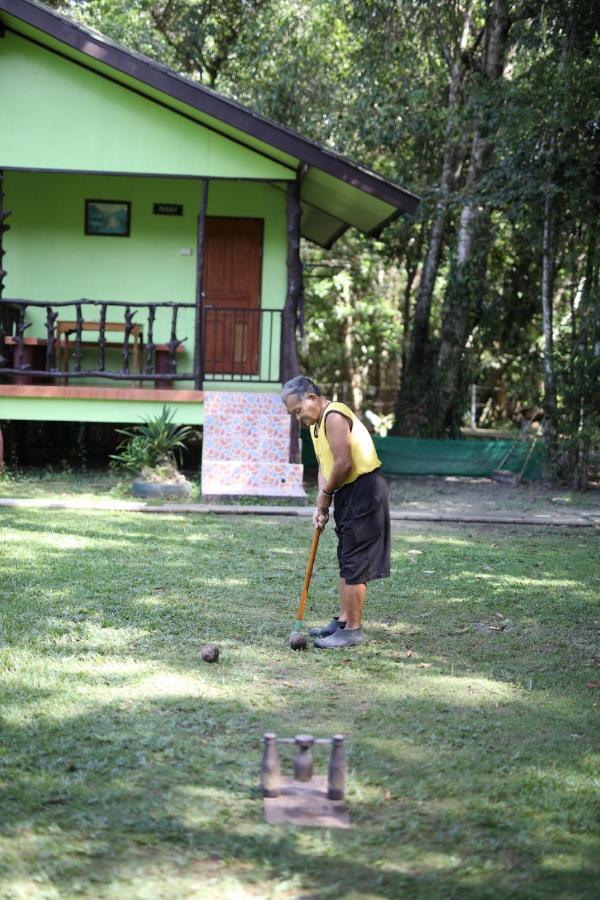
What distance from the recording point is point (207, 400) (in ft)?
40.4

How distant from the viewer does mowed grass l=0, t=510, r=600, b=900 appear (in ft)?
10.2

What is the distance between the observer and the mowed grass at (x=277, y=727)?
3.11m

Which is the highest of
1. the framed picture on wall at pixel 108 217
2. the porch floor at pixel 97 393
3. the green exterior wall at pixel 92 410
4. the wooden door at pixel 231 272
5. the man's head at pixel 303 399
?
the framed picture on wall at pixel 108 217

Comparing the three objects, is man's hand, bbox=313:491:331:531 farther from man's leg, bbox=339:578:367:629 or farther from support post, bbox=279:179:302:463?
support post, bbox=279:179:302:463

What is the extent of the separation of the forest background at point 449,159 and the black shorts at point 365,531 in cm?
790

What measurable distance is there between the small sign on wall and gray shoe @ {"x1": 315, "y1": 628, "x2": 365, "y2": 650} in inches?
400

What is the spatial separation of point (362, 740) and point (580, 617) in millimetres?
2774

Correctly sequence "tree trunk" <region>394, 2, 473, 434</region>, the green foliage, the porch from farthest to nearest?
"tree trunk" <region>394, 2, 473, 434</region> → the porch → the green foliage

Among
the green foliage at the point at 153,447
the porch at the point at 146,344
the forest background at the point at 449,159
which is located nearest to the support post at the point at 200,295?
the porch at the point at 146,344

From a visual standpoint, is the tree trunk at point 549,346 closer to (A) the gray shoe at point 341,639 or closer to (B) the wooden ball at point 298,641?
(A) the gray shoe at point 341,639

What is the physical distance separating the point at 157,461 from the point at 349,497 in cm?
634

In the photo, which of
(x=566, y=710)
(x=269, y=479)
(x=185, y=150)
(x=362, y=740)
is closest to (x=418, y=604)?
(x=566, y=710)

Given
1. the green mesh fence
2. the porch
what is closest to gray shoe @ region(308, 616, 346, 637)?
the porch

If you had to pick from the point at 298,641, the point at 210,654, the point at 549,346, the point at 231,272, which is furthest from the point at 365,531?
the point at 231,272
